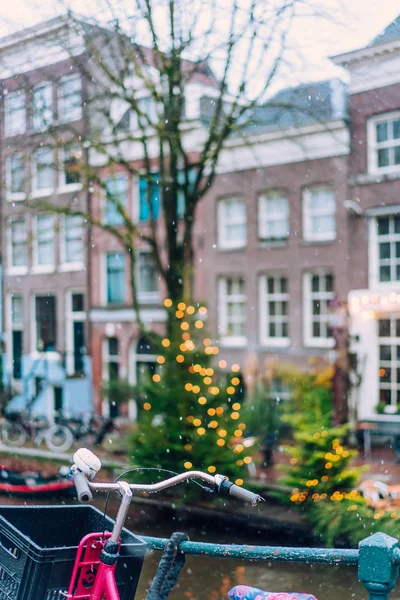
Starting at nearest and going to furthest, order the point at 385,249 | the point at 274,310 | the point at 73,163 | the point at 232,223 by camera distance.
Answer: the point at 73,163 < the point at 385,249 < the point at 274,310 < the point at 232,223

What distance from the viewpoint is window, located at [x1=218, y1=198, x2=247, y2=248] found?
1702cm

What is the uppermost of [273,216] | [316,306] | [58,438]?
[273,216]

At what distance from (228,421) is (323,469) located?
1401mm

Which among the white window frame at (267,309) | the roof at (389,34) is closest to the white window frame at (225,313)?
the white window frame at (267,309)

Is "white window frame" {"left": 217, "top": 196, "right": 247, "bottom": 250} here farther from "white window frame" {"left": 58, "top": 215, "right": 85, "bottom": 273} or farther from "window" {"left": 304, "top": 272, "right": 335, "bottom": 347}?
"white window frame" {"left": 58, "top": 215, "right": 85, "bottom": 273}

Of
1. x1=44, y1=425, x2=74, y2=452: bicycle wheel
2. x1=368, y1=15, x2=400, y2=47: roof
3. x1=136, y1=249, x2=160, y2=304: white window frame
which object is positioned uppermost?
x1=368, y1=15, x2=400, y2=47: roof

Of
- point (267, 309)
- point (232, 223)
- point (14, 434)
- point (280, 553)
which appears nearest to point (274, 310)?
point (267, 309)

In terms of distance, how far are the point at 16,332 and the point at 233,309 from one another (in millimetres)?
Result: 5014

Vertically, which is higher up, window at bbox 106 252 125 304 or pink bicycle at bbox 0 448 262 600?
window at bbox 106 252 125 304

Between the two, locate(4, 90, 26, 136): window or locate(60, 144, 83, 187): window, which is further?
locate(60, 144, 83, 187): window

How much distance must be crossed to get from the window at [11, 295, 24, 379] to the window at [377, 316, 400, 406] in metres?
7.96

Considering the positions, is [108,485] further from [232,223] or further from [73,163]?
[232,223]

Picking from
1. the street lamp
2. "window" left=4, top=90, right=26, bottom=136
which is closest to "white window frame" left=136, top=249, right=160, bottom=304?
the street lamp

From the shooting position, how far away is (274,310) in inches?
657
